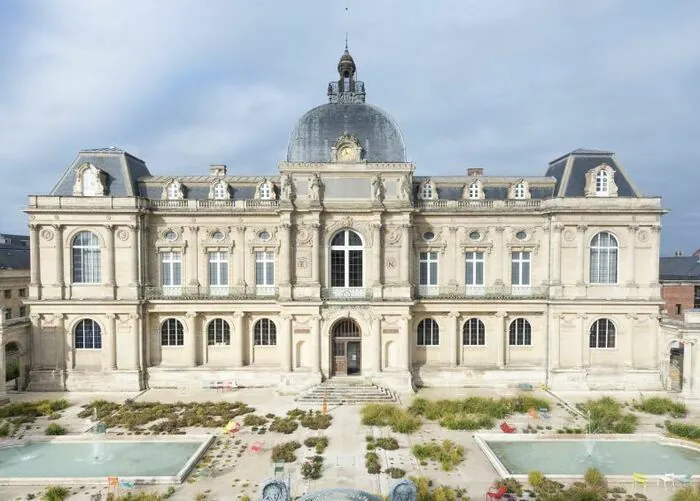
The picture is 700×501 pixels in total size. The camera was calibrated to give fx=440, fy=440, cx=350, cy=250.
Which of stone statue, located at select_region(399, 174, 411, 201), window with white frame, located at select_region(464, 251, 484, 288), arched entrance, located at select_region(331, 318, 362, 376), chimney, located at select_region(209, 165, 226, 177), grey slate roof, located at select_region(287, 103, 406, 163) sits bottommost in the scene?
arched entrance, located at select_region(331, 318, 362, 376)

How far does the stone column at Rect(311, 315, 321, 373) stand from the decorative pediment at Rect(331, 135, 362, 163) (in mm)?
11713

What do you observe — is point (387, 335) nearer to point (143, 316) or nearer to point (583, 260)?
point (583, 260)

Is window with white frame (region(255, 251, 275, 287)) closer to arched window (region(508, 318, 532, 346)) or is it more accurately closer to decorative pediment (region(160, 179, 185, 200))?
decorative pediment (region(160, 179, 185, 200))

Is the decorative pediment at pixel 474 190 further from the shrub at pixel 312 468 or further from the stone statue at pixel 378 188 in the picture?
the shrub at pixel 312 468

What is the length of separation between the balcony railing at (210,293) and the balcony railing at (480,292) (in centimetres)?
1198

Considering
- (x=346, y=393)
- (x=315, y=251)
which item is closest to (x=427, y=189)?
(x=315, y=251)

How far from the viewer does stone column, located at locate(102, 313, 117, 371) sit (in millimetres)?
32656

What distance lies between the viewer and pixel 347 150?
107ft

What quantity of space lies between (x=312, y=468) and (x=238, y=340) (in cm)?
1546

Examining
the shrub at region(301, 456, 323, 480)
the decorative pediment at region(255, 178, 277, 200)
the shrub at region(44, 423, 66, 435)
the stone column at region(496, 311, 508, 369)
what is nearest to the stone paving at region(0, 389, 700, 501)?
the shrub at region(301, 456, 323, 480)

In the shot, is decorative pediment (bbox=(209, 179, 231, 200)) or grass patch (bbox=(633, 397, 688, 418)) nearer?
grass patch (bbox=(633, 397, 688, 418))

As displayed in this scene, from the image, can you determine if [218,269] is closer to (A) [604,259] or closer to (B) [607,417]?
(B) [607,417]

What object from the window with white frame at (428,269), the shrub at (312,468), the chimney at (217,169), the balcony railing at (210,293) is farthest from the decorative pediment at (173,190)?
the shrub at (312,468)

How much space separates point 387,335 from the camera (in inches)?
1265
